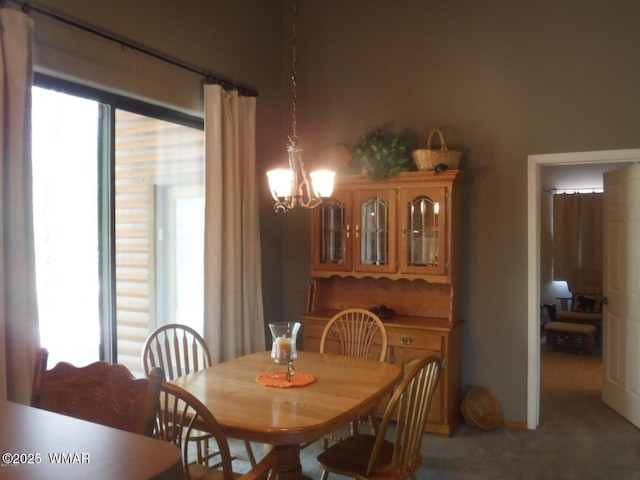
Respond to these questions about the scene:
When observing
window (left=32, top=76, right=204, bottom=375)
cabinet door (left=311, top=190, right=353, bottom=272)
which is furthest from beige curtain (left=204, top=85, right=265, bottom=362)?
cabinet door (left=311, top=190, right=353, bottom=272)

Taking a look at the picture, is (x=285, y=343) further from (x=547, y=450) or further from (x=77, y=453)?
(x=547, y=450)

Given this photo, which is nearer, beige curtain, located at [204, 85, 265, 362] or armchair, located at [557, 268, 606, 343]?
beige curtain, located at [204, 85, 265, 362]

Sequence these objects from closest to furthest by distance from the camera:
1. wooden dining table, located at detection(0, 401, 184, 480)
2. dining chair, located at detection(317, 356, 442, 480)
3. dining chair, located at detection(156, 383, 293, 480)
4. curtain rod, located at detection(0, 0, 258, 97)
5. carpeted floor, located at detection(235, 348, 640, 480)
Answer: wooden dining table, located at detection(0, 401, 184, 480), dining chair, located at detection(156, 383, 293, 480), dining chair, located at detection(317, 356, 442, 480), curtain rod, located at detection(0, 0, 258, 97), carpeted floor, located at detection(235, 348, 640, 480)

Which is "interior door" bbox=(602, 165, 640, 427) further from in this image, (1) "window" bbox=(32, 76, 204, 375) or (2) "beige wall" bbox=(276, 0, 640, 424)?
(1) "window" bbox=(32, 76, 204, 375)

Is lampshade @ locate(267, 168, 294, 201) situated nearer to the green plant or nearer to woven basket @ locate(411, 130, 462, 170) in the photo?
the green plant

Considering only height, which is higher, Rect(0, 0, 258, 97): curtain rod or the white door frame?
Rect(0, 0, 258, 97): curtain rod

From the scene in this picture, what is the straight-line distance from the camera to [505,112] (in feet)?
13.2

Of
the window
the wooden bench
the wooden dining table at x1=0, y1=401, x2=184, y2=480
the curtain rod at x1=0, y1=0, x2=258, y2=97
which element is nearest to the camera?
the wooden dining table at x1=0, y1=401, x2=184, y2=480

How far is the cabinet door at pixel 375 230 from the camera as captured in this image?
13.3 feet

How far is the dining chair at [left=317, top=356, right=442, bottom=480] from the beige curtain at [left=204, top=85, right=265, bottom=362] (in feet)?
5.34

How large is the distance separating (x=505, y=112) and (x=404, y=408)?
273 centimetres

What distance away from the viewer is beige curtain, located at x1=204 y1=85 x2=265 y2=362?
3.75 metres

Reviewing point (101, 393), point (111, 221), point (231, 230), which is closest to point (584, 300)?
point (231, 230)

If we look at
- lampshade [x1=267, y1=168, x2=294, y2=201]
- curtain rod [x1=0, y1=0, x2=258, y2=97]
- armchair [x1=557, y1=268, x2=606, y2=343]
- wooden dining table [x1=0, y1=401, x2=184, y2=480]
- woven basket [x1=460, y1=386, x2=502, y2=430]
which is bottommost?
woven basket [x1=460, y1=386, x2=502, y2=430]
